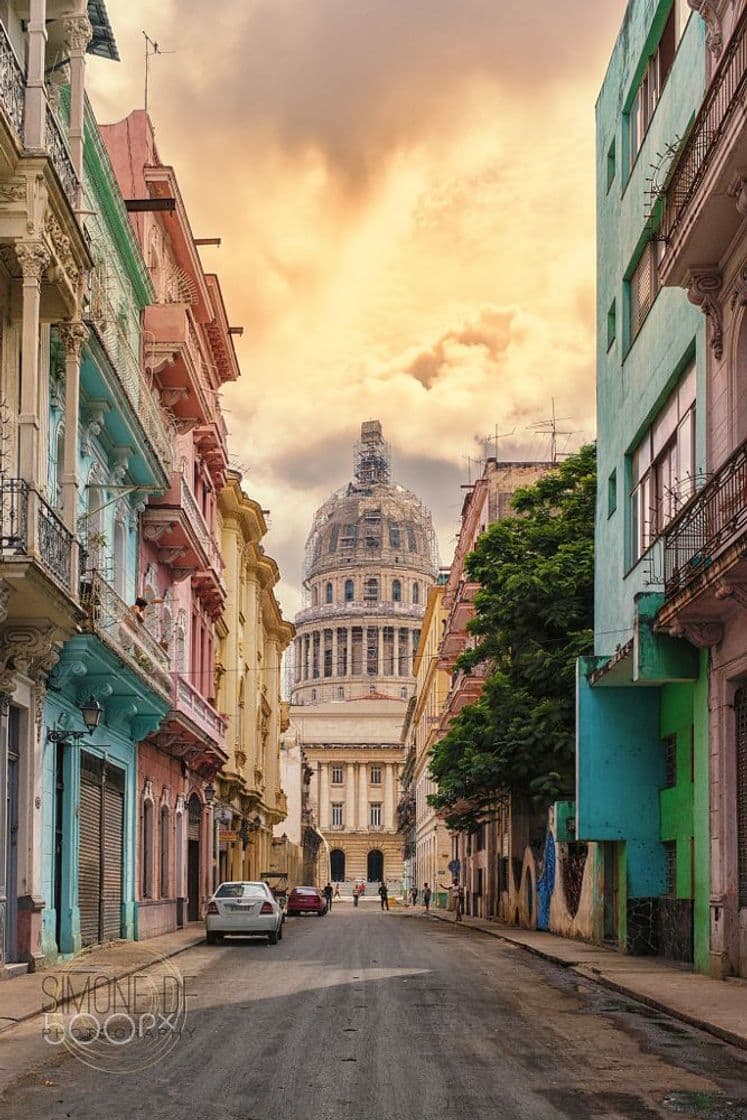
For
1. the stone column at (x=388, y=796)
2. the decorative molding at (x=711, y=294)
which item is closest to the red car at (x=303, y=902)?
the decorative molding at (x=711, y=294)

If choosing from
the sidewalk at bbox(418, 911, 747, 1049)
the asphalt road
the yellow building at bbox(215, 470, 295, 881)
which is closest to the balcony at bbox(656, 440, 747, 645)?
Answer: the sidewalk at bbox(418, 911, 747, 1049)

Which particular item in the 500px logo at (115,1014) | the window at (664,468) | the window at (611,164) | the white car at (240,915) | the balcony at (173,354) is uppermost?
the window at (611,164)

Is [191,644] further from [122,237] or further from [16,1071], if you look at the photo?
[16,1071]

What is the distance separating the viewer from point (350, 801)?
500ft

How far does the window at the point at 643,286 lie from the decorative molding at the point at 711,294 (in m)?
3.74

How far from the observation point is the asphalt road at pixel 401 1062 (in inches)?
368

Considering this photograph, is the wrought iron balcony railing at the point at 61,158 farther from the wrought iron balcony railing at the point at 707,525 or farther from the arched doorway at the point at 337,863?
the arched doorway at the point at 337,863

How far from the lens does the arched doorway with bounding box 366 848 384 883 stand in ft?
495

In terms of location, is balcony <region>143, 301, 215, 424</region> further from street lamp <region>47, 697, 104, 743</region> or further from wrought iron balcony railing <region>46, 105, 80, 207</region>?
wrought iron balcony railing <region>46, 105, 80, 207</region>

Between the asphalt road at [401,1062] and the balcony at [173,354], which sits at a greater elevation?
the balcony at [173,354]

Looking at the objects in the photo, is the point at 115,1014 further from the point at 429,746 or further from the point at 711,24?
the point at 429,746

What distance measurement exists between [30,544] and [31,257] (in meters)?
3.03

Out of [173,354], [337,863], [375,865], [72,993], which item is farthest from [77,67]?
[337,863]

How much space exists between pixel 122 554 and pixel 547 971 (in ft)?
37.0
